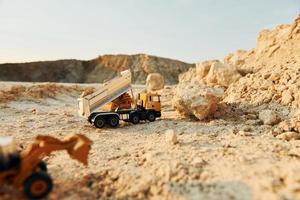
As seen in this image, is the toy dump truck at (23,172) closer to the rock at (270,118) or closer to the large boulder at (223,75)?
the rock at (270,118)

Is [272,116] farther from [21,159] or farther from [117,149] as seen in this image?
[21,159]

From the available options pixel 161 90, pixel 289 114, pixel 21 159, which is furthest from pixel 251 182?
pixel 161 90

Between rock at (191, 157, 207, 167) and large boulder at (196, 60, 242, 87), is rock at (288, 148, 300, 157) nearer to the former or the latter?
rock at (191, 157, 207, 167)

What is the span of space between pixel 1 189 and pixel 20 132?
6.77 meters

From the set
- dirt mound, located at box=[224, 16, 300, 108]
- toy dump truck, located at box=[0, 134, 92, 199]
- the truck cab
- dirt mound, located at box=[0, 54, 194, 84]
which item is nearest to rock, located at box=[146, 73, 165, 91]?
dirt mound, located at box=[224, 16, 300, 108]

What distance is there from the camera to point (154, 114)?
14695 millimetres

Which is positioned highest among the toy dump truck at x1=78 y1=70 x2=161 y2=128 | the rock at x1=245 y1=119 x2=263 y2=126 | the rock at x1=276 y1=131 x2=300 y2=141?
the toy dump truck at x1=78 y1=70 x2=161 y2=128

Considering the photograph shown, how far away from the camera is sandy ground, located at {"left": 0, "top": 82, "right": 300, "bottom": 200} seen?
20.0 ft

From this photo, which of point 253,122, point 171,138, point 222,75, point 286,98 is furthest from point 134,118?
point 222,75

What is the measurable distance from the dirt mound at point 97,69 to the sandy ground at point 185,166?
1634 inches

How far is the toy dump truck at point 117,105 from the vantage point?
13.5 metres

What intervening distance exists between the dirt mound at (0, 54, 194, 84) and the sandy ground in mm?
41495

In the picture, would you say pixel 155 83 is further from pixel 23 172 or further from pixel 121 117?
pixel 23 172

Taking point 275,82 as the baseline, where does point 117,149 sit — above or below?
below
